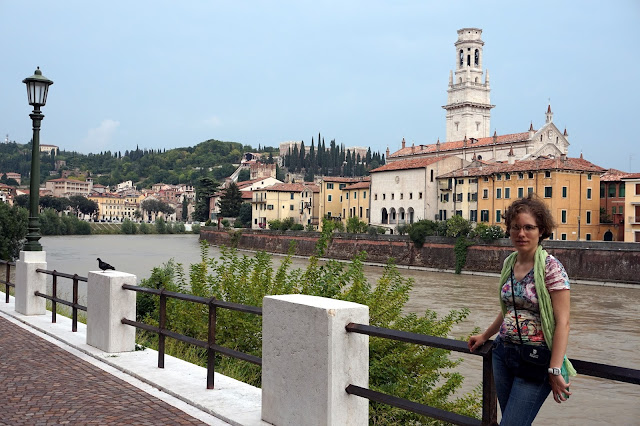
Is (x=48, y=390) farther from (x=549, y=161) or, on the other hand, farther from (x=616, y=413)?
(x=549, y=161)

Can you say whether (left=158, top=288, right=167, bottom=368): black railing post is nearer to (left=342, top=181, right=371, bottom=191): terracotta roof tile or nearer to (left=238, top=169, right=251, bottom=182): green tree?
(left=342, top=181, right=371, bottom=191): terracotta roof tile

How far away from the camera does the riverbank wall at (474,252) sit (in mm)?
37719

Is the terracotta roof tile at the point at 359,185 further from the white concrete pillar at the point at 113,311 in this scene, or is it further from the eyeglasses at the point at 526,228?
the eyeglasses at the point at 526,228

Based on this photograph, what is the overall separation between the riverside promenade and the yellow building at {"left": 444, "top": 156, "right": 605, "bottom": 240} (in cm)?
4331

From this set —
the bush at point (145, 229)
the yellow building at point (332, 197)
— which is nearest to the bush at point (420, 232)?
the yellow building at point (332, 197)

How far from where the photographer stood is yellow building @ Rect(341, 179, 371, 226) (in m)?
72.8

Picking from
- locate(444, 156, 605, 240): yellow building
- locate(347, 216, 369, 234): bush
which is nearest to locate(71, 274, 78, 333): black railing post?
locate(444, 156, 605, 240): yellow building

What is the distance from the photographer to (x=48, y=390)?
5660 mm

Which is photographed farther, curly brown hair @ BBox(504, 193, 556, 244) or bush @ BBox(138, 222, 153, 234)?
bush @ BBox(138, 222, 153, 234)

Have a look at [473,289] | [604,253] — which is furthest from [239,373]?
[604,253]

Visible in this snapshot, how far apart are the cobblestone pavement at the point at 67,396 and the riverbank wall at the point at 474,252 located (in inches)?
819

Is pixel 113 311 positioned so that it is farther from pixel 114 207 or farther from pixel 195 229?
pixel 114 207

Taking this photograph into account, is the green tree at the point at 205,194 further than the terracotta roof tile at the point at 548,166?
Yes

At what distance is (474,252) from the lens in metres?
45.4
